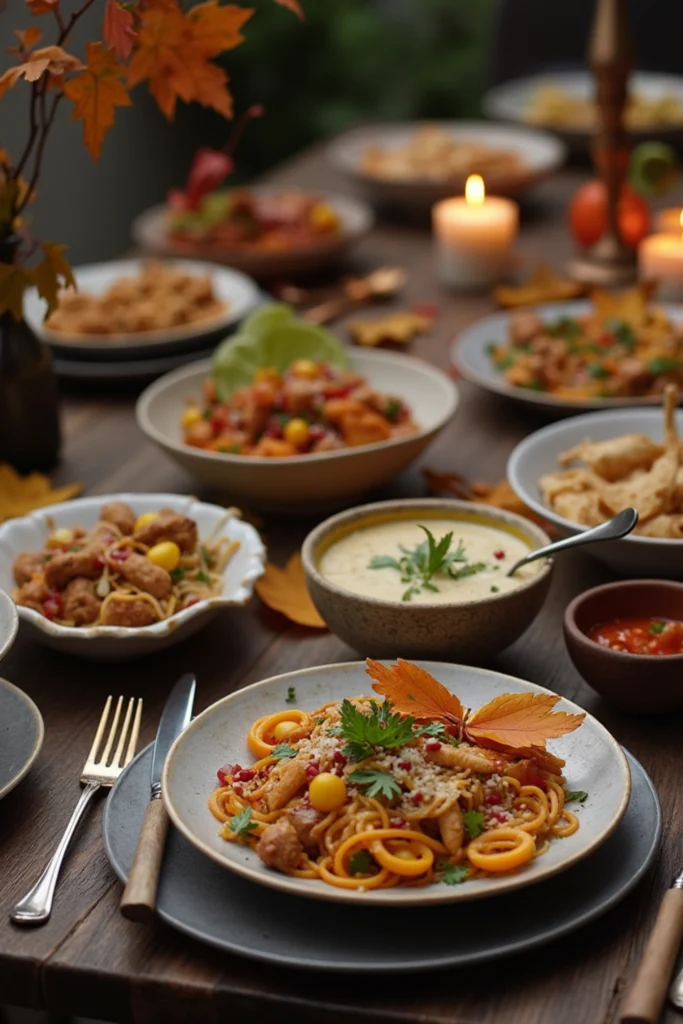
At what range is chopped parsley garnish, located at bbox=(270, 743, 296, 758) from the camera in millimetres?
1515

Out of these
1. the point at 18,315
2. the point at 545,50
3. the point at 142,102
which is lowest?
the point at 142,102

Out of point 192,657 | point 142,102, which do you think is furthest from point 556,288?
point 142,102

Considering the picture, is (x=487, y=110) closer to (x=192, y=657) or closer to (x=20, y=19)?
(x=20, y=19)

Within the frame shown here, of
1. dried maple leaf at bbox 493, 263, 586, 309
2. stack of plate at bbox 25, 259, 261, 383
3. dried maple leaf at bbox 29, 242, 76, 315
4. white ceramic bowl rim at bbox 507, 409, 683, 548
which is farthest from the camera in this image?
dried maple leaf at bbox 493, 263, 586, 309

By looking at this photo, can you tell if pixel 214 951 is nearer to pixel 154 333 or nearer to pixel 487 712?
pixel 487 712

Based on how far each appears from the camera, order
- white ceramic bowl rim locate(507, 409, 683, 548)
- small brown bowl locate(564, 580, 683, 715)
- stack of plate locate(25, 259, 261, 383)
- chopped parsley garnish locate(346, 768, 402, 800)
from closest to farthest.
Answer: chopped parsley garnish locate(346, 768, 402, 800) < small brown bowl locate(564, 580, 683, 715) < white ceramic bowl rim locate(507, 409, 683, 548) < stack of plate locate(25, 259, 261, 383)

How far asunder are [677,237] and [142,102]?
463cm

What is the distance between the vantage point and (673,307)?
3.16m

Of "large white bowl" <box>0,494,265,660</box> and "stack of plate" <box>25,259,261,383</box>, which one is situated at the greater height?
"large white bowl" <box>0,494,265,660</box>

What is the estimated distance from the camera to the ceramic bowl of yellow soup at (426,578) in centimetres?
178

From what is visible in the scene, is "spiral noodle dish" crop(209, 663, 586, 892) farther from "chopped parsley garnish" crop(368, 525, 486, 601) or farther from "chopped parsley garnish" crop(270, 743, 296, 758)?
"chopped parsley garnish" crop(368, 525, 486, 601)

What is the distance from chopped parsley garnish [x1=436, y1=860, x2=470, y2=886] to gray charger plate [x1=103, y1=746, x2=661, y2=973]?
5cm

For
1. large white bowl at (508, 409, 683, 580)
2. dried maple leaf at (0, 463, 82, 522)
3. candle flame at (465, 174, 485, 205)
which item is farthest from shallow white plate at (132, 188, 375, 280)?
large white bowl at (508, 409, 683, 580)

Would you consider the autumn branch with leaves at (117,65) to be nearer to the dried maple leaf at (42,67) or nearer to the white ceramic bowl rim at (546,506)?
the dried maple leaf at (42,67)
